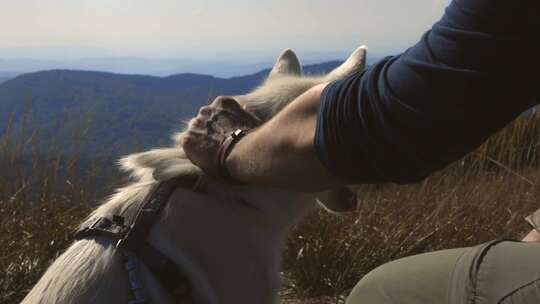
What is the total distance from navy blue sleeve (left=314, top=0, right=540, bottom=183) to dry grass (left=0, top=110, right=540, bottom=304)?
110 inches

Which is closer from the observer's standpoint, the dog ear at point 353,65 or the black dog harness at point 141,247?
the black dog harness at point 141,247

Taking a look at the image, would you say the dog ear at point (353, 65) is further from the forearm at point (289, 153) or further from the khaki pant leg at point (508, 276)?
the khaki pant leg at point (508, 276)

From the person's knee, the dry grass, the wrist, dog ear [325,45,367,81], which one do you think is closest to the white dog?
dog ear [325,45,367,81]

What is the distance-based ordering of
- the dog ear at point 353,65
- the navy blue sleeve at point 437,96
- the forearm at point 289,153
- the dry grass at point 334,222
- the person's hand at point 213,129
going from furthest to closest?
1. the dry grass at point 334,222
2. the dog ear at point 353,65
3. the person's hand at point 213,129
4. the forearm at point 289,153
5. the navy blue sleeve at point 437,96

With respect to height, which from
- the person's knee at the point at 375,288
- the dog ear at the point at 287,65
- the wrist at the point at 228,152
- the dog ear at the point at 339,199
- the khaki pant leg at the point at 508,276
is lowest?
the person's knee at the point at 375,288

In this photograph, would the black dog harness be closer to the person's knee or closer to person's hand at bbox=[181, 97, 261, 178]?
person's hand at bbox=[181, 97, 261, 178]

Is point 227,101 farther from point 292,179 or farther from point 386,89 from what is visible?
point 386,89

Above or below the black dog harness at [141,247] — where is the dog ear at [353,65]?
above

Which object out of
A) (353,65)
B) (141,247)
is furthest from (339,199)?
(141,247)

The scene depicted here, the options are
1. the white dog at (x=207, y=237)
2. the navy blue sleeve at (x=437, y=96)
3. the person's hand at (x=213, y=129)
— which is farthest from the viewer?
the person's hand at (x=213, y=129)

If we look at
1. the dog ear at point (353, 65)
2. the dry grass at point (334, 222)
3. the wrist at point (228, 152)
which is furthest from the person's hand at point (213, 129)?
the dry grass at point (334, 222)

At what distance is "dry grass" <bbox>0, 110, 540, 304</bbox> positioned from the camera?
4133mm

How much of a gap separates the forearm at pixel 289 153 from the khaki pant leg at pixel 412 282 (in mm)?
611

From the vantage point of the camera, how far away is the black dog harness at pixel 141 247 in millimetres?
1729
